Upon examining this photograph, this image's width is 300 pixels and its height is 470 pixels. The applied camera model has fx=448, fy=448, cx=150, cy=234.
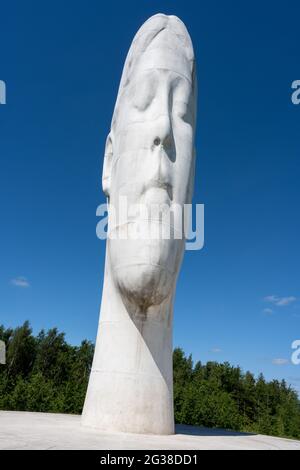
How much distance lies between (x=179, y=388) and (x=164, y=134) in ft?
96.9

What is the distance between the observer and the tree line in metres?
30.1

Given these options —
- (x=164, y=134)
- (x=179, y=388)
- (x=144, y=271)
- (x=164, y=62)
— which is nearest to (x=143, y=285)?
(x=144, y=271)

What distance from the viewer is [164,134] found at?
31.6 feet

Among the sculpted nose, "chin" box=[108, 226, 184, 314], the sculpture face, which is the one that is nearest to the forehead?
the sculpture face

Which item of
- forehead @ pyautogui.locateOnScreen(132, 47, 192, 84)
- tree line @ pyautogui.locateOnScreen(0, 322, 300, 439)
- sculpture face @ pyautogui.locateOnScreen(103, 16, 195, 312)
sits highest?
forehead @ pyautogui.locateOnScreen(132, 47, 192, 84)

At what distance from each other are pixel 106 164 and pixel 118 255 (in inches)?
121

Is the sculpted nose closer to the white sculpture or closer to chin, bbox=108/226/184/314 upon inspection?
the white sculpture

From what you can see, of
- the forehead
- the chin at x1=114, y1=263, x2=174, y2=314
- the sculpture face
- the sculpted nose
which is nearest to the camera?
the chin at x1=114, y1=263, x2=174, y2=314

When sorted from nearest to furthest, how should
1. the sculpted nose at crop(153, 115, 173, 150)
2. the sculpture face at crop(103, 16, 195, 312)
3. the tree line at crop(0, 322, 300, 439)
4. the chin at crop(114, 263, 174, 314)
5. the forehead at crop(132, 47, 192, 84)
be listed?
the chin at crop(114, 263, 174, 314), the sculpture face at crop(103, 16, 195, 312), the sculpted nose at crop(153, 115, 173, 150), the forehead at crop(132, 47, 192, 84), the tree line at crop(0, 322, 300, 439)

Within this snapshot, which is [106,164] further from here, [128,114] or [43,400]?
A: [43,400]

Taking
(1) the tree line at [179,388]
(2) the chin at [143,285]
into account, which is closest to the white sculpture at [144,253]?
(2) the chin at [143,285]

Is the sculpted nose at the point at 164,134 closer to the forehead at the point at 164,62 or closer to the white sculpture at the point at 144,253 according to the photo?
the white sculpture at the point at 144,253

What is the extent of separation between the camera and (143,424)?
880 centimetres
